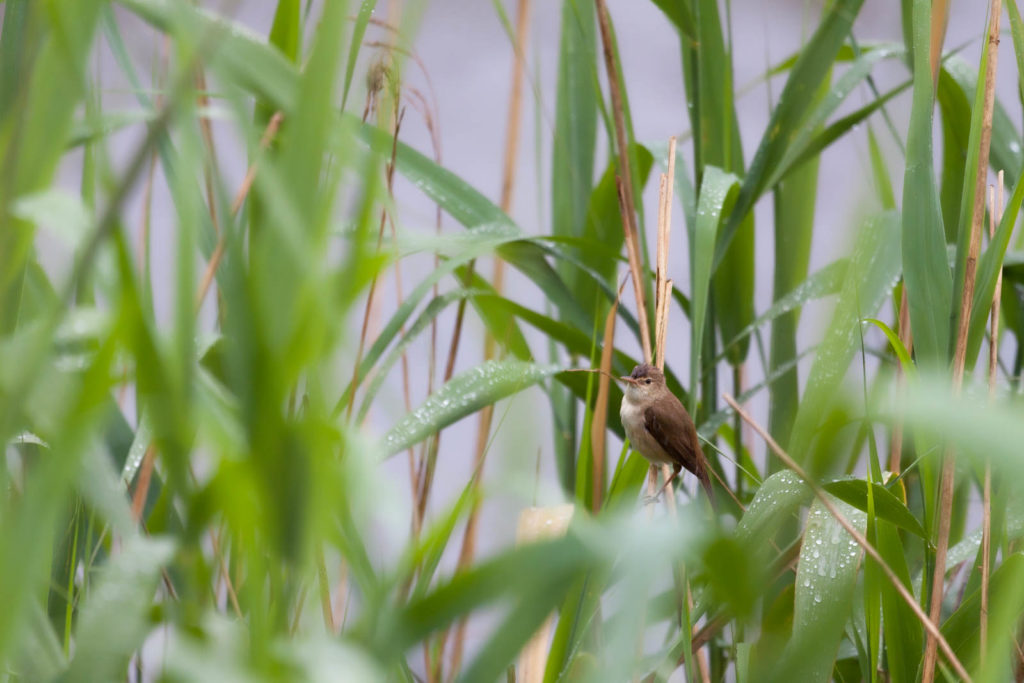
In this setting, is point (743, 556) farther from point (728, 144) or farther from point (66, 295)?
point (728, 144)

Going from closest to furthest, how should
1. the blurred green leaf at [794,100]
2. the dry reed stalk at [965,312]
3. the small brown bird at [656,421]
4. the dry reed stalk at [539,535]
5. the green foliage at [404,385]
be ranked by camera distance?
1. the green foliage at [404,385]
2. the dry reed stalk at [965,312]
3. the dry reed stalk at [539,535]
4. the blurred green leaf at [794,100]
5. the small brown bird at [656,421]

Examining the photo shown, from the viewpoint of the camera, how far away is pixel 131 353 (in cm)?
47

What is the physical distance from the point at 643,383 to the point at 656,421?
66mm

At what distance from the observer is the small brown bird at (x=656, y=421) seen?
135cm

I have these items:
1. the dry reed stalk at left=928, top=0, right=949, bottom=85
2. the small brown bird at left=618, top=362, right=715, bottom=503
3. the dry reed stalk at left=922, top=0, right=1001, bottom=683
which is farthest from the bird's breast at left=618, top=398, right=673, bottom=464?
the dry reed stalk at left=928, top=0, right=949, bottom=85

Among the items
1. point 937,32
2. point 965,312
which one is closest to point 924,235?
point 965,312

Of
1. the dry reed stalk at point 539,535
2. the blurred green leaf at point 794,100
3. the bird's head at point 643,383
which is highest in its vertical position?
the blurred green leaf at point 794,100

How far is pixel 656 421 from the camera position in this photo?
1406mm

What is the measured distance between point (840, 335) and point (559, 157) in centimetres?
79

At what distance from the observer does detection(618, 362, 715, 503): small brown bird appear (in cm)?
135

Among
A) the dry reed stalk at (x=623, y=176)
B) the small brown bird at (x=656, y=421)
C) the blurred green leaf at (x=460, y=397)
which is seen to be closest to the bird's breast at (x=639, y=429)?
the small brown bird at (x=656, y=421)

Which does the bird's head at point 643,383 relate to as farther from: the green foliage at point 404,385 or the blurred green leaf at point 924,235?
the blurred green leaf at point 924,235

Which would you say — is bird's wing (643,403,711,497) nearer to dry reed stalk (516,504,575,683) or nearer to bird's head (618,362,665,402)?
bird's head (618,362,665,402)

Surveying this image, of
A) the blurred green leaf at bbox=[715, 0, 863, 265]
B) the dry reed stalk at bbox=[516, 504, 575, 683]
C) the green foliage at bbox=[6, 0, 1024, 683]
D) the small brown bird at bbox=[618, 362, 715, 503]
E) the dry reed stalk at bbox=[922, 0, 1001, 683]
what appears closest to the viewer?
the green foliage at bbox=[6, 0, 1024, 683]
